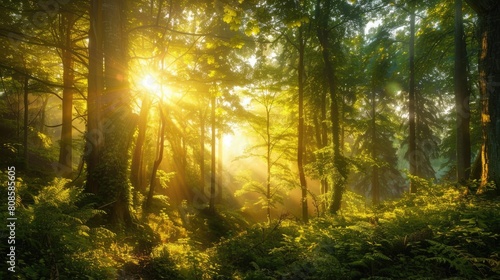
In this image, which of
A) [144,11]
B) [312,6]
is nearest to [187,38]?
[144,11]

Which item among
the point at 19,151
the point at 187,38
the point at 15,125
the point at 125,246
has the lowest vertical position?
the point at 125,246

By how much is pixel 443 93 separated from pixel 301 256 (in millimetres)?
22134

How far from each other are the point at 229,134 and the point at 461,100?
13.7 m

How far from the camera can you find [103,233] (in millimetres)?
5988

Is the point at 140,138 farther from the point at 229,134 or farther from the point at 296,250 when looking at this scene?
the point at 229,134

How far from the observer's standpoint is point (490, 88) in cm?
643

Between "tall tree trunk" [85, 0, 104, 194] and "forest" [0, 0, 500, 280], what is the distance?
0.04 m

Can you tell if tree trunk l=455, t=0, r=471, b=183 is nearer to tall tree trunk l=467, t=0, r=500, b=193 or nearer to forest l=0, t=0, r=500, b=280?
forest l=0, t=0, r=500, b=280

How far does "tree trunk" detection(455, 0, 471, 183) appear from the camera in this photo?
1176 cm

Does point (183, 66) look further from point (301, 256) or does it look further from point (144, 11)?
point (301, 256)

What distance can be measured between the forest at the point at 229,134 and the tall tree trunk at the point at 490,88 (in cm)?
3

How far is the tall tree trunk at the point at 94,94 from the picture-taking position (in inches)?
292

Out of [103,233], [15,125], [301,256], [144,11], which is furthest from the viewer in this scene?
[15,125]

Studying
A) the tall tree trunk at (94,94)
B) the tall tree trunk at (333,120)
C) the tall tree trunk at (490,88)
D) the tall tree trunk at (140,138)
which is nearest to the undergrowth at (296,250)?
the tall tree trunk at (490,88)
